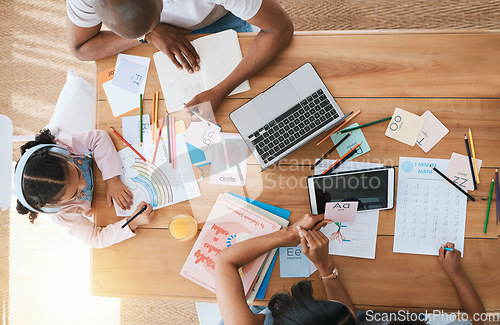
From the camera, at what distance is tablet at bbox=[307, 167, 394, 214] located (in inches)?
39.3

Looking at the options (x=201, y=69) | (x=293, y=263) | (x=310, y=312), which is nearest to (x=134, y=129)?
(x=201, y=69)

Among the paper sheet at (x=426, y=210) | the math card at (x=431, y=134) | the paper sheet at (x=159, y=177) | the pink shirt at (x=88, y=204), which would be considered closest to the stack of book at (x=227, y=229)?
the paper sheet at (x=159, y=177)

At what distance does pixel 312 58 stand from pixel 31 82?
1548 mm

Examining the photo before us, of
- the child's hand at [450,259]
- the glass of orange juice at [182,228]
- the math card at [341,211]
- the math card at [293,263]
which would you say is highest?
the math card at [341,211]

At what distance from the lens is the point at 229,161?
109cm

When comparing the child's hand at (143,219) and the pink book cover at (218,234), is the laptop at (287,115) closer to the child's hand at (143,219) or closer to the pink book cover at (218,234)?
the pink book cover at (218,234)

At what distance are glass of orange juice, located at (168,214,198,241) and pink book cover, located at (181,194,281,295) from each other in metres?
0.03

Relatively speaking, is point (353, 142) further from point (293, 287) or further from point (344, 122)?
point (293, 287)

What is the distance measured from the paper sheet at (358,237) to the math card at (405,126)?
0.23 meters

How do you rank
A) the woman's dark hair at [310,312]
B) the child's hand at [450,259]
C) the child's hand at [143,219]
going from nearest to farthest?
the woman's dark hair at [310,312] → the child's hand at [450,259] → the child's hand at [143,219]

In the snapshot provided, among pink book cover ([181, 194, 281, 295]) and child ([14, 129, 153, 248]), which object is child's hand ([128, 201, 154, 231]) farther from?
pink book cover ([181, 194, 281, 295])

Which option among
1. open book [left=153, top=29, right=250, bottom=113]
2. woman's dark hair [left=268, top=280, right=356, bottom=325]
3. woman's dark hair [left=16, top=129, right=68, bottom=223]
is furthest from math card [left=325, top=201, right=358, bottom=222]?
woman's dark hair [left=16, top=129, right=68, bottom=223]

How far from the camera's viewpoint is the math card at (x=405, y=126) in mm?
1018

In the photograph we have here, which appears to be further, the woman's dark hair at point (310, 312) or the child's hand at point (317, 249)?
the child's hand at point (317, 249)
